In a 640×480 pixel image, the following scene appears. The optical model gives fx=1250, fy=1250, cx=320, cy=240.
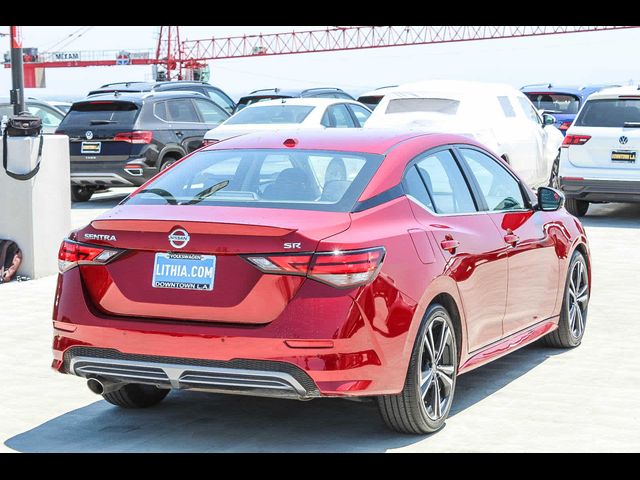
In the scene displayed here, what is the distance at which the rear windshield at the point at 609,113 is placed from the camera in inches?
645

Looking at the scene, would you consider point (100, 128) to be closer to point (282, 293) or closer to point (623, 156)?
point (623, 156)

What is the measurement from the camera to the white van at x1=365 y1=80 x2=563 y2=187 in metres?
16.4

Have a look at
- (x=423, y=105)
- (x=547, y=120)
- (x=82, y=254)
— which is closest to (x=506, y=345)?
(x=82, y=254)

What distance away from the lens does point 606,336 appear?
8.84 meters

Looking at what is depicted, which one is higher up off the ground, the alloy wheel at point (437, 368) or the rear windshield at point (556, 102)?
the alloy wheel at point (437, 368)

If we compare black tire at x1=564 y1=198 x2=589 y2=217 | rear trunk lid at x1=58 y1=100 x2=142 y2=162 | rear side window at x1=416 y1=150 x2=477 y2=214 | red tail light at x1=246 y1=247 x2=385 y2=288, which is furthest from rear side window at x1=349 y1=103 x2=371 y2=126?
red tail light at x1=246 y1=247 x2=385 y2=288

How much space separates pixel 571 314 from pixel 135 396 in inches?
124

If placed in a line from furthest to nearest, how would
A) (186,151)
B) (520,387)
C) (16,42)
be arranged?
1. (186,151)
2. (16,42)
3. (520,387)

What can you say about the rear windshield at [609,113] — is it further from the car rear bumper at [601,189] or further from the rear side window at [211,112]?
the rear side window at [211,112]

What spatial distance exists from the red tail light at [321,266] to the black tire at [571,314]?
2.95m

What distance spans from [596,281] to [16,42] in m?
7.89

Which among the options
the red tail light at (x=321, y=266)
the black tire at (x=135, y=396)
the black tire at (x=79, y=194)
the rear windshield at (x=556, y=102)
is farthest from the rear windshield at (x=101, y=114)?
the red tail light at (x=321, y=266)
